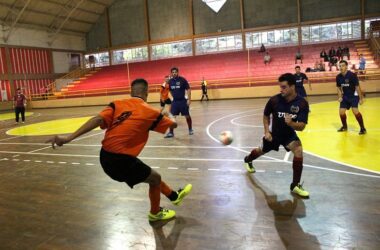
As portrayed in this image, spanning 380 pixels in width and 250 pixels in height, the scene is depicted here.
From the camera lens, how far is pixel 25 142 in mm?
11422

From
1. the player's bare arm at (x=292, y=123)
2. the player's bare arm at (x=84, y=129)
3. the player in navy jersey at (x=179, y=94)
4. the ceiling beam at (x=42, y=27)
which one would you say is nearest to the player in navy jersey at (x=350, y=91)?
the player in navy jersey at (x=179, y=94)

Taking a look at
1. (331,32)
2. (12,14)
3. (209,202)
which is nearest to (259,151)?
(209,202)

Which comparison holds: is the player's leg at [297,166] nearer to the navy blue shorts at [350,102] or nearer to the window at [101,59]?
the navy blue shorts at [350,102]

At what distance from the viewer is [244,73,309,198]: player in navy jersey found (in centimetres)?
480

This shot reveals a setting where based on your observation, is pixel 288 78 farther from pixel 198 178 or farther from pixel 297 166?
pixel 198 178

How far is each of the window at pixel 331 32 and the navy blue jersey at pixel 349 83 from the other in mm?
22232

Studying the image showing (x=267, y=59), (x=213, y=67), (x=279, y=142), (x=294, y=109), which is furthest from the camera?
(x=213, y=67)

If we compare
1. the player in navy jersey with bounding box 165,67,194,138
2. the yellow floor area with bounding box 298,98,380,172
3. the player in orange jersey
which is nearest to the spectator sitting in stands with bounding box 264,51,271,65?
the yellow floor area with bounding box 298,98,380,172

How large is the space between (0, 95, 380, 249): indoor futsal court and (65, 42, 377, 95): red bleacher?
65.7 ft

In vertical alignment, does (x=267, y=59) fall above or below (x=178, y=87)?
above

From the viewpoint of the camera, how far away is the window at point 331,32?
28516 mm

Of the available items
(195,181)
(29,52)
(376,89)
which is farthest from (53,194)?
(29,52)

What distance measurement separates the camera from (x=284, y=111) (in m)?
5.03

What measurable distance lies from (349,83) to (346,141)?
1.76m
